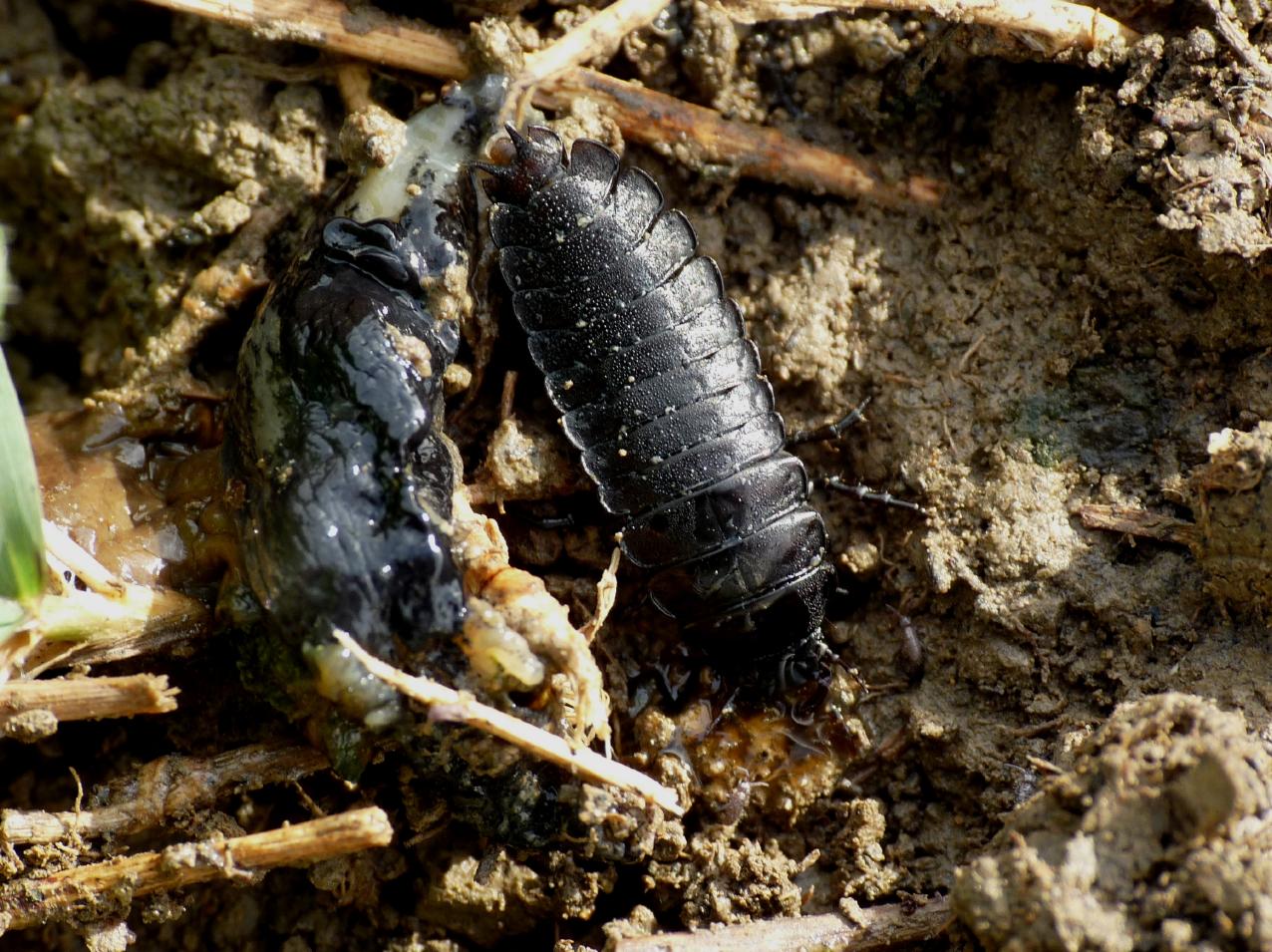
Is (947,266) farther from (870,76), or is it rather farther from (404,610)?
(404,610)

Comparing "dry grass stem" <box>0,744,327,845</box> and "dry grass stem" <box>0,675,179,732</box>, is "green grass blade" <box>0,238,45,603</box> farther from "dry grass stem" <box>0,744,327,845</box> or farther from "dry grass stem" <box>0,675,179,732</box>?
"dry grass stem" <box>0,744,327,845</box>

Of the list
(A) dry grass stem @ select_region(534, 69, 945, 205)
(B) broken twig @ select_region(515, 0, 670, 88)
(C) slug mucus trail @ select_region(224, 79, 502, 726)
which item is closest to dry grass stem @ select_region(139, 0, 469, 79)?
(B) broken twig @ select_region(515, 0, 670, 88)

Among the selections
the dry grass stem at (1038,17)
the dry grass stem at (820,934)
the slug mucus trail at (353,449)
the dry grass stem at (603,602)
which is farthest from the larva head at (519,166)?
the dry grass stem at (820,934)

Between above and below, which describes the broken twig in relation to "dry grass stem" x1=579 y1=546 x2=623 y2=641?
above

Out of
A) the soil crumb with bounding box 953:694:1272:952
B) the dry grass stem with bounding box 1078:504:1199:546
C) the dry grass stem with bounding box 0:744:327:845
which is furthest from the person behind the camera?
the dry grass stem with bounding box 1078:504:1199:546

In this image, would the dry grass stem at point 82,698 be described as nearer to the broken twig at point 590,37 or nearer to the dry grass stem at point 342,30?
the dry grass stem at point 342,30

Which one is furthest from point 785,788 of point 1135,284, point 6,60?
point 6,60
